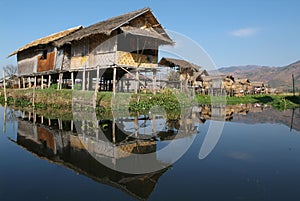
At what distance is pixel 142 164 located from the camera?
20.3ft

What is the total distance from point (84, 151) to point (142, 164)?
2031 millimetres

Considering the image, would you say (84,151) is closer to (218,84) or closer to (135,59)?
(135,59)

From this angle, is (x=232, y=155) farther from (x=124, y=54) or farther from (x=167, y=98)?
(x=167, y=98)

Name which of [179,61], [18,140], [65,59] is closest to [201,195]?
[18,140]


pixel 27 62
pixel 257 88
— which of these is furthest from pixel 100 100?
pixel 257 88

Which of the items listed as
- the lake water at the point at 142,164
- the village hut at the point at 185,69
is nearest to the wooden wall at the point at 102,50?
the lake water at the point at 142,164

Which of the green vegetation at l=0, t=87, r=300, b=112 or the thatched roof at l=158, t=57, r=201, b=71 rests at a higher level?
the thatched roof at l=158, t=57, r=201, b=71

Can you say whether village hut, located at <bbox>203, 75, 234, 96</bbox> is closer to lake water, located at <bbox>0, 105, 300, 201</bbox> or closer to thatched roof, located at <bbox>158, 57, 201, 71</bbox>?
thatched roof, located at <bbox>158, 57, 201, 71</bbox>

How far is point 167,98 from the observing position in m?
19.7

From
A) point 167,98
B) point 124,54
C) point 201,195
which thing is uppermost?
point 124,54

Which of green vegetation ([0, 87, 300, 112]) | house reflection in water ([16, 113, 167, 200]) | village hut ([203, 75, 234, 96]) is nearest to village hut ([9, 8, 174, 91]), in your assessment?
green vegetation ([0, 87, 300, 112])

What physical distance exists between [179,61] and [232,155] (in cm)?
2806

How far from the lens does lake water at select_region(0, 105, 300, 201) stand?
15.4 feet

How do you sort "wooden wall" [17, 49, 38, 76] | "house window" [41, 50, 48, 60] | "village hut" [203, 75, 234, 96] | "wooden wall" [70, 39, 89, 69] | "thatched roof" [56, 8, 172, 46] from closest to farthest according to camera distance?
"thatched roof" [56, 8, 172, 46] < "wooden wall" [70, 39, 89, 69] < "house window" [41, 50, 48, 60] < "wooden wall" [17, 49, 38, 76] < "village hut" [203, 75, 234, 96]
